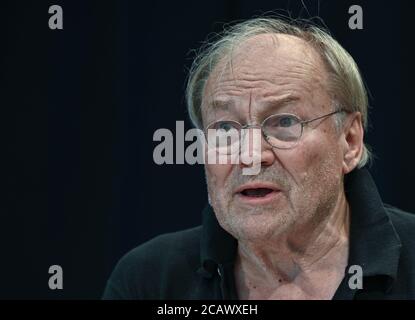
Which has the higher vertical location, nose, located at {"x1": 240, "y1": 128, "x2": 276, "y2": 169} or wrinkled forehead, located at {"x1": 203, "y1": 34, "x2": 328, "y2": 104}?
wrinkled forehead, located at {"x1": 203, "y1": 34, "x2": 328, "y2": 104}

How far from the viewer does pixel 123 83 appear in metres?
2.26

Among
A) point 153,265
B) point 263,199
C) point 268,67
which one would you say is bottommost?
point 153,265

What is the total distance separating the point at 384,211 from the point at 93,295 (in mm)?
974

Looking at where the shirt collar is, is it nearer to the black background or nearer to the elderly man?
the elderly man

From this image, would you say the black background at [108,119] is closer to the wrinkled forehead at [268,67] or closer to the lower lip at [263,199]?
the wrinkled forehead at [268,67]

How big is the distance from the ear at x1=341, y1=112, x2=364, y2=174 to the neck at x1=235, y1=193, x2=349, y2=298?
8 cm

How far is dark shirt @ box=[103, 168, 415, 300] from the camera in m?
1.62

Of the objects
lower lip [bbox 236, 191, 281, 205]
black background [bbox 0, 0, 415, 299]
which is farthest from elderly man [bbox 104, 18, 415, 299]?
black background [bbox 0, 0, 415, 299]

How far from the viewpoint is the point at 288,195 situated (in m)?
1.64

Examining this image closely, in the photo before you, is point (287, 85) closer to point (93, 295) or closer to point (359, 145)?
point (359, 145)

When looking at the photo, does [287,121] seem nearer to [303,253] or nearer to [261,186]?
[261,186]

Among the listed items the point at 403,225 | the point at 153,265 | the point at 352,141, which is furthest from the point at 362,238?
the point at 153,265

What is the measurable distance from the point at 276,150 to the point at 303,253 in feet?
0.78

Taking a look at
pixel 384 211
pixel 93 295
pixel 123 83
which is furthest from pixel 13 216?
pixel 384 211
